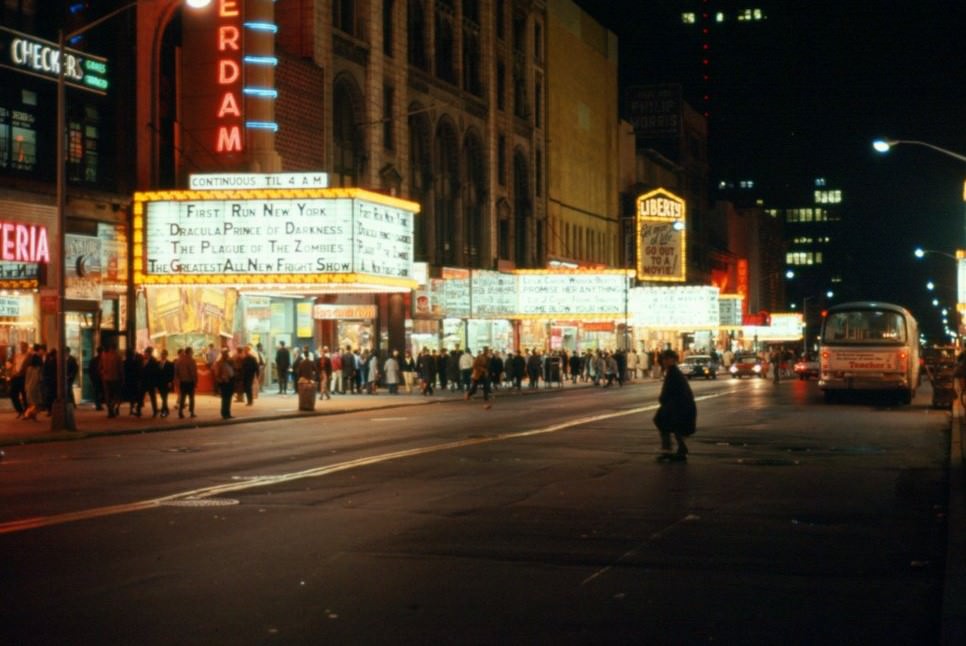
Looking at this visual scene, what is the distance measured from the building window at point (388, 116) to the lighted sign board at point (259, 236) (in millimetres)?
17739

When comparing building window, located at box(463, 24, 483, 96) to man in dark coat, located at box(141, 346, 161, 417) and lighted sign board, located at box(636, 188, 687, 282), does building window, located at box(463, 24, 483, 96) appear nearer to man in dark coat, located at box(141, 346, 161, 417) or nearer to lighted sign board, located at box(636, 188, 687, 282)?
lighted sign board, located at box(636, 188, 687, 282)

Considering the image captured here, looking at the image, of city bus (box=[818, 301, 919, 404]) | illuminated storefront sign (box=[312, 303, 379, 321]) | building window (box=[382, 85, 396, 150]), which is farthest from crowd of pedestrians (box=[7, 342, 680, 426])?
city bus (box=[818, 301, 919, 404])

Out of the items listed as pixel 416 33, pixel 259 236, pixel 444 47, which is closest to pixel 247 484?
pixel 259 236

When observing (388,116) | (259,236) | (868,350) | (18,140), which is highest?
(388,116)

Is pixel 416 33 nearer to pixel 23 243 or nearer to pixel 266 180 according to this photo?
pixel 266 180

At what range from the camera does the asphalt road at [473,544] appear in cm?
905

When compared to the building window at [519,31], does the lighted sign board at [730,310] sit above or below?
below

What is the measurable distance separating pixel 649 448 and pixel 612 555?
11.8 m

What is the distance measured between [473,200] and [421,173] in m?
7.01

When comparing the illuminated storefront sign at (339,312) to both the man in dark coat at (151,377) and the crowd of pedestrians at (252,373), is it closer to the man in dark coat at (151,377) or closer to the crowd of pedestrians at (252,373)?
the crowd of pedestrians at (252,373)

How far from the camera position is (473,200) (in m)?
70.7

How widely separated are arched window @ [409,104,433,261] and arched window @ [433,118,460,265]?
79 cm

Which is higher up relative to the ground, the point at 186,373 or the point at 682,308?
the point at 682,308

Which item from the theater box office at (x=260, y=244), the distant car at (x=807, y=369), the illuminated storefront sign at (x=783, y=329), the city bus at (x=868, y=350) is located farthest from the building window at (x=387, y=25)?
the illuminated storefront sign at (x=783, y=329)
